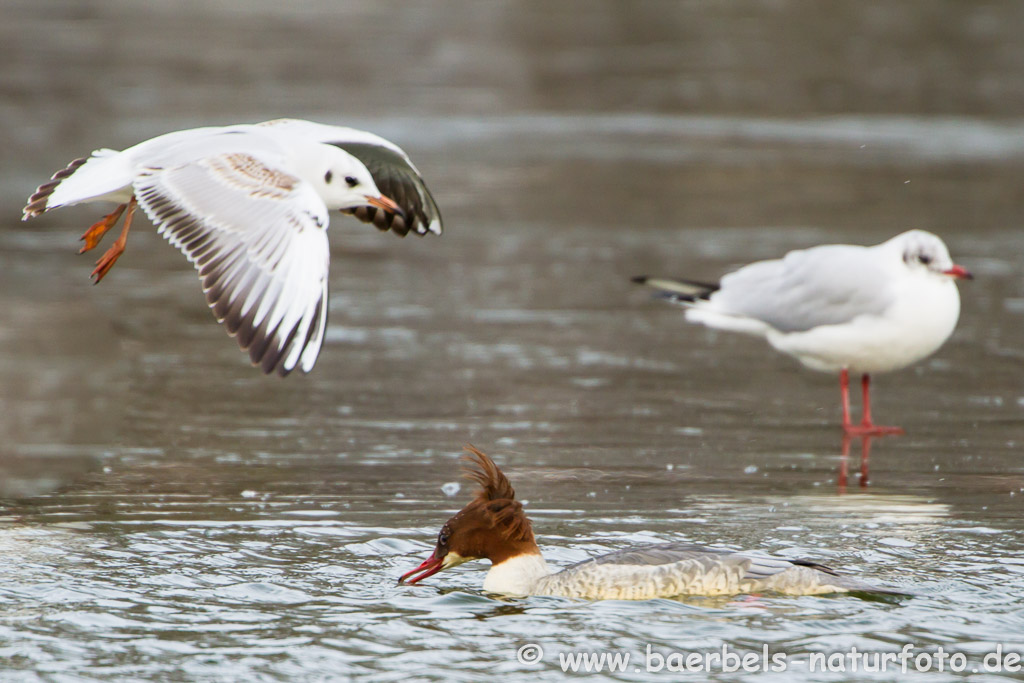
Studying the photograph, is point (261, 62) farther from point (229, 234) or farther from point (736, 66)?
point (229, 234)

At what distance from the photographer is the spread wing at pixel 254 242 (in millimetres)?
7121

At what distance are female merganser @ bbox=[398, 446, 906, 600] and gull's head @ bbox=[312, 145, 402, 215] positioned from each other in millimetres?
2154

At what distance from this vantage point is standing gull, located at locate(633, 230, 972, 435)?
995cm

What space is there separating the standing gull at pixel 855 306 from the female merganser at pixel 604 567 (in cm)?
348

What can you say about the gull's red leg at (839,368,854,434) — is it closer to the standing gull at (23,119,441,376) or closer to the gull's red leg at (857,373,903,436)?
the gull's red leg at (857,373,903,436)

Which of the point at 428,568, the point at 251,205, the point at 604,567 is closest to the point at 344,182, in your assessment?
the point at 251,205

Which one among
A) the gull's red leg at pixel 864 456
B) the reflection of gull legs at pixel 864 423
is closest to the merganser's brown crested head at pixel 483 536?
the gull's red leg at pixel 864 456

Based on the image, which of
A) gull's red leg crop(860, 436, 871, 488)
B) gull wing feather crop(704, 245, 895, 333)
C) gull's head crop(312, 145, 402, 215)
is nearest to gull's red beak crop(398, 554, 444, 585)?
gull's head crop(312, 145, 402, 215)

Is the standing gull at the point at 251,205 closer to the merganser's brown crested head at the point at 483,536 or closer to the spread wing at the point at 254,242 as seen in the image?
the spread wing at the point at 254,242

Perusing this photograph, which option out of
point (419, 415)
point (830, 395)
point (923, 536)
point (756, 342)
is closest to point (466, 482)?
point (419, 415)

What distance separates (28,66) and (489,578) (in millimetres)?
22084

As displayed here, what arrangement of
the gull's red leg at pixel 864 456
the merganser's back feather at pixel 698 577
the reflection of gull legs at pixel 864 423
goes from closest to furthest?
the merganser's back feather at pixel 698 577 → the gull's red leg at pixel 864 456 → the reflection of gull legs at pixel 864 423

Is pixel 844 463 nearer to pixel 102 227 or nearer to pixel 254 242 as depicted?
pixel 254 242

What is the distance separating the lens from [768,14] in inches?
1411
